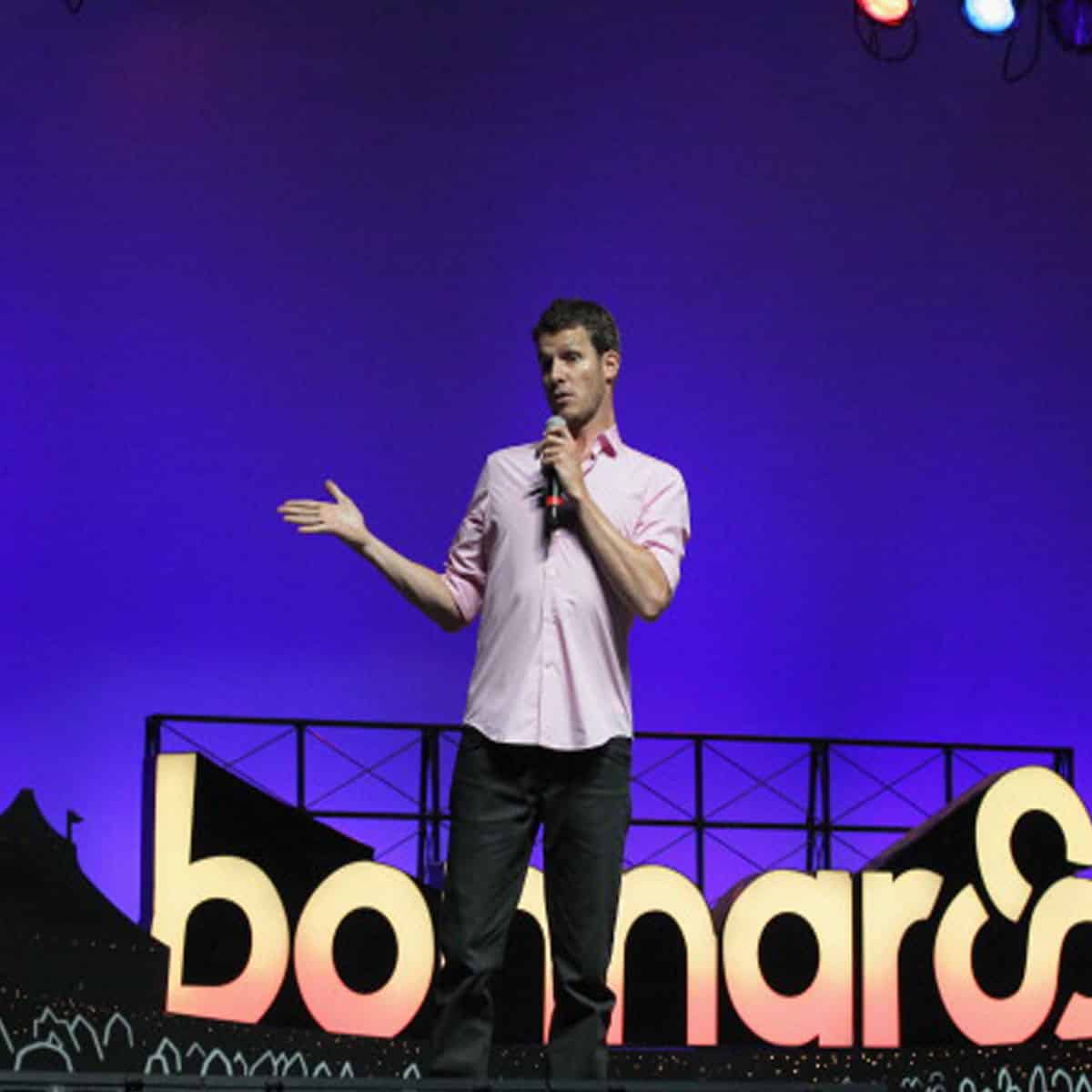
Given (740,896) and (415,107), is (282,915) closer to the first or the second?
(740,896)

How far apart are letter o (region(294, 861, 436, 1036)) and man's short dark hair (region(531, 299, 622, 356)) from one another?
10.5 ft

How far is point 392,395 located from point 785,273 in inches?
66.5

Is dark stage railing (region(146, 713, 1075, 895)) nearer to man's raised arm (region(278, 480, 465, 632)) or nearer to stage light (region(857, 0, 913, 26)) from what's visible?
stage light (region(857, 0, 913, 26))

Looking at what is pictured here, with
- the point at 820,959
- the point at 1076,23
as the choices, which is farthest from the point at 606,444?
the point at 1076,23

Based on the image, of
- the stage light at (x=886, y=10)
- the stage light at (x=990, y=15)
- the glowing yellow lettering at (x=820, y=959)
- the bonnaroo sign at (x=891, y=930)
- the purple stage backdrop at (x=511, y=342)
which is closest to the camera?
the bonnaroo sign at (x=891, y=930)

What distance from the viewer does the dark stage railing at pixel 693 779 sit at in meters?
7.10

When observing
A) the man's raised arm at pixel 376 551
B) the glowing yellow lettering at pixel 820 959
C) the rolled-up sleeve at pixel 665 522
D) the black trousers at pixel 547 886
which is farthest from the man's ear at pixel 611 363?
the glowing yellow lettering at pixel 820 959

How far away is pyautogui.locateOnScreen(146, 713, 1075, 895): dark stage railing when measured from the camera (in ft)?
23.3

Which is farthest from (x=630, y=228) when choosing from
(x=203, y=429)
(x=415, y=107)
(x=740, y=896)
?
(x=740, y=896)

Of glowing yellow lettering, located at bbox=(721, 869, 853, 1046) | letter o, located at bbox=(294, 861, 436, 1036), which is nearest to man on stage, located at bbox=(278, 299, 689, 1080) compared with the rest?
letter o, located at bbox=(294, 861, 436, 1036)

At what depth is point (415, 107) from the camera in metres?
7.73

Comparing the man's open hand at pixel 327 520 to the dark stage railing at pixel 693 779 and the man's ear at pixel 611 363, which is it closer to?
the man's ear at pixel 611 363

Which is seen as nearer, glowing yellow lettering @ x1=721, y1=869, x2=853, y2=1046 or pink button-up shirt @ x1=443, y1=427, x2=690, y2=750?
pink button-up shirt @ x1=443, y1=427, x2=690, y2=750

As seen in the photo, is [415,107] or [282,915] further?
[415,107]
